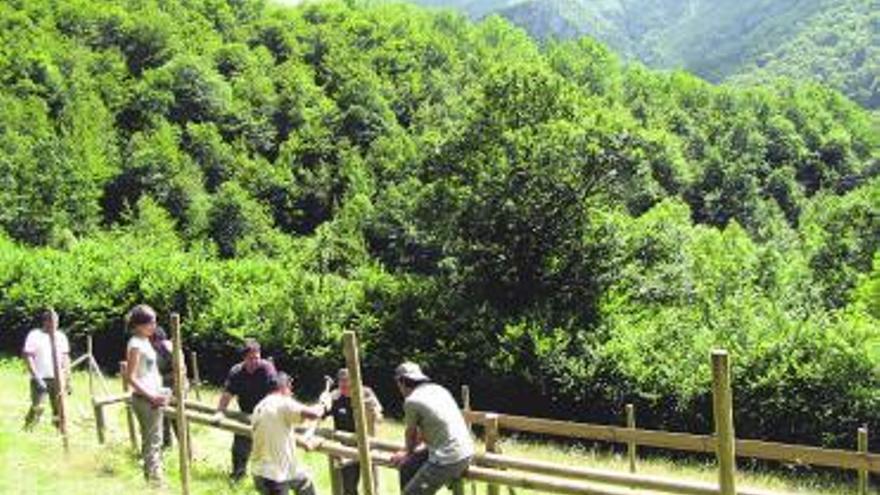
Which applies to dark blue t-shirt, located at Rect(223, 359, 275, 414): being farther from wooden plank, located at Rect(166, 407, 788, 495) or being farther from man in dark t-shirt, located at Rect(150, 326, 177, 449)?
man in dark t-shirt, located at Rect(150, 326, 177, 449)

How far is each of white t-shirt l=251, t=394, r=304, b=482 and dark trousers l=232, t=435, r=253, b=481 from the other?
404 cm

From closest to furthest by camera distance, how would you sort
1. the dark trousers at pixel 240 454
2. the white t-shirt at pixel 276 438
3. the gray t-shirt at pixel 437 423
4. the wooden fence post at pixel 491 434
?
the gray t-shirt at pixel 437 423 → the white t-shirt at pixel 276 438 → the wooden fence post at pixel 491 434 → the dark trousers at pixel 240 454

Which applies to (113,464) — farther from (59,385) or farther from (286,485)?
(286,485)

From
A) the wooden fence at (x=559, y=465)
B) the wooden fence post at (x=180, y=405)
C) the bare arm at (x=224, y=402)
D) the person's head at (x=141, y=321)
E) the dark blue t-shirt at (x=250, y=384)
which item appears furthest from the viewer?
the dark blue t-shirt at (x=250, y=384)

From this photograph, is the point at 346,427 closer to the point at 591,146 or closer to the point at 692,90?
the point at 591,146

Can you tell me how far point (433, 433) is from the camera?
31.0ft

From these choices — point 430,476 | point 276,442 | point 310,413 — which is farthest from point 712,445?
point 276,442

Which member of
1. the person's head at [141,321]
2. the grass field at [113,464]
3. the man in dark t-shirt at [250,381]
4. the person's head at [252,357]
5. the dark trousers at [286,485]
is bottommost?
the grass field at [113,464]

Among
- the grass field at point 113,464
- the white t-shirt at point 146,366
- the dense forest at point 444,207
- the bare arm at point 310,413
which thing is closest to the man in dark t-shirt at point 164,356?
the grass field at point 113,464

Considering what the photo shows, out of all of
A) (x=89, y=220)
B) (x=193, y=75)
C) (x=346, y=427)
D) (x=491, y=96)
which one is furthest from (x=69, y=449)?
(x=193, y=75)

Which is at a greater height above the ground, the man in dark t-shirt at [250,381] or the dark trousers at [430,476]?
the man in dark t-shirt at [250,381]

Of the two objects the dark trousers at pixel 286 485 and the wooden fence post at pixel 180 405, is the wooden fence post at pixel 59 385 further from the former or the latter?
the dark trousers at pixel 286 485

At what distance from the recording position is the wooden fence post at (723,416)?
6336mm

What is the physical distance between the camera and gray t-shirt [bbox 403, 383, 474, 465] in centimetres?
942
